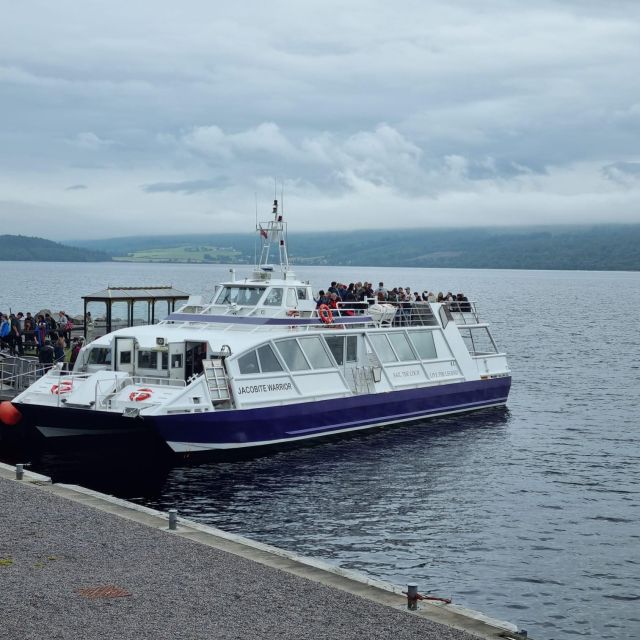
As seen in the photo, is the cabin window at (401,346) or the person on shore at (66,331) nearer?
the cabin window at (401,346)

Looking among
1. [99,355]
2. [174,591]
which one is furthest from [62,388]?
[174,591]

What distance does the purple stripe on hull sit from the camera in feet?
95.5

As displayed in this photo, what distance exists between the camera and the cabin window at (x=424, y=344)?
39.3 metres

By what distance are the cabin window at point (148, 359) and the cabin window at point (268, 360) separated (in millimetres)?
3532

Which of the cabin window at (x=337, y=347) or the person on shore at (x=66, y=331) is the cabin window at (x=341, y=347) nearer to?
the cabin window at (x=337, y=347)

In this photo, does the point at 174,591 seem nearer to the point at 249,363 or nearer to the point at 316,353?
the point at 249,363

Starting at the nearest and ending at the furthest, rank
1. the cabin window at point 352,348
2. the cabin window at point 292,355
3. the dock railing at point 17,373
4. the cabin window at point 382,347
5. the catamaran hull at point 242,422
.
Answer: the catamaran hull at point 242,422 < the cabin window at point 292,355 < the dock railing at point 17,373 < the cabin window at point 352,348 < the cabin window at point 382,347

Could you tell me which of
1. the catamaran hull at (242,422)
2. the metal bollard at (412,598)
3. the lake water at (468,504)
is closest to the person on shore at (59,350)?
the catamaran hull at (242,422)

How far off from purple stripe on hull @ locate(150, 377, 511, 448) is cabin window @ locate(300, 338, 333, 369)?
Answer: 1334 mm

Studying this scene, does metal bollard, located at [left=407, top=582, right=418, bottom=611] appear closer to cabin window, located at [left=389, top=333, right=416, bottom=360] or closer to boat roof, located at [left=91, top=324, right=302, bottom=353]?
boat roof, located at [left=91, top=324, right=302, bottom=353]

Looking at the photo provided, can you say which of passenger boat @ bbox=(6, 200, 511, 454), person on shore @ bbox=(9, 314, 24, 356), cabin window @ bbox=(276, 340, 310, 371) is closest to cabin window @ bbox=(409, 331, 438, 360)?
passenger boat @ bbox=(6, 200, 511, 454)

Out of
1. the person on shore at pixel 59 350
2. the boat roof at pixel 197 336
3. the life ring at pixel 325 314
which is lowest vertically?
the person on shore at pixel 59 350

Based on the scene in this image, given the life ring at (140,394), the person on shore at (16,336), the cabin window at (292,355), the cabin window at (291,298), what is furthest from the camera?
the person on shore at (16,336)

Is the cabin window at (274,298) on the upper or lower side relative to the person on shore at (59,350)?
upper
